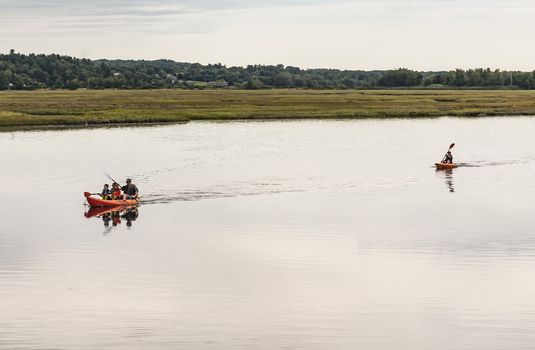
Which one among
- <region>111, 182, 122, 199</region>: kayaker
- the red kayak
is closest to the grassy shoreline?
<region>111, 182, 122, 199</region>: kayaker

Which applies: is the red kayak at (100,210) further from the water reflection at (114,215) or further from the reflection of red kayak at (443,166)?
the reflection of red kayak at (443,166)

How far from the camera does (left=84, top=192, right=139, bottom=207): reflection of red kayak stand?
43219 millimetres

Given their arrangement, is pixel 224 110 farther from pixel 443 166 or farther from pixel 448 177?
pixel 448 177

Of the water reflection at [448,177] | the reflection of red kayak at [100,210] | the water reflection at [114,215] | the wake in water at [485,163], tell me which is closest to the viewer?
the water reflection at [114,215]

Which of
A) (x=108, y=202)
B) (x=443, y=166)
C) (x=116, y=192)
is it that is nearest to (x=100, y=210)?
(x=108, y=202)

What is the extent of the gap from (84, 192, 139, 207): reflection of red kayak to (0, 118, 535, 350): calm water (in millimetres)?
862

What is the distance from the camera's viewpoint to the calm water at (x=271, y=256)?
77.0 feet

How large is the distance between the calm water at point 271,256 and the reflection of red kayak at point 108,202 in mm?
862

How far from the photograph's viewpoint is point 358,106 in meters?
134

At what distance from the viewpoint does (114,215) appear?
139 feet

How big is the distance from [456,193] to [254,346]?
2917 cm

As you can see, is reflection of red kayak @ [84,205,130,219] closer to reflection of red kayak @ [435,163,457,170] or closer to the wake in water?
reflection of red kayak @ [435,163,457,170]

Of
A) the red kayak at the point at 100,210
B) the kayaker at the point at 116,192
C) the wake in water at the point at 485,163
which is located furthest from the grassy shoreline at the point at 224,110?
the red kayak at the point at 100,210

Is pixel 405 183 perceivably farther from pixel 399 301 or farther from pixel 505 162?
pixel 399 301
